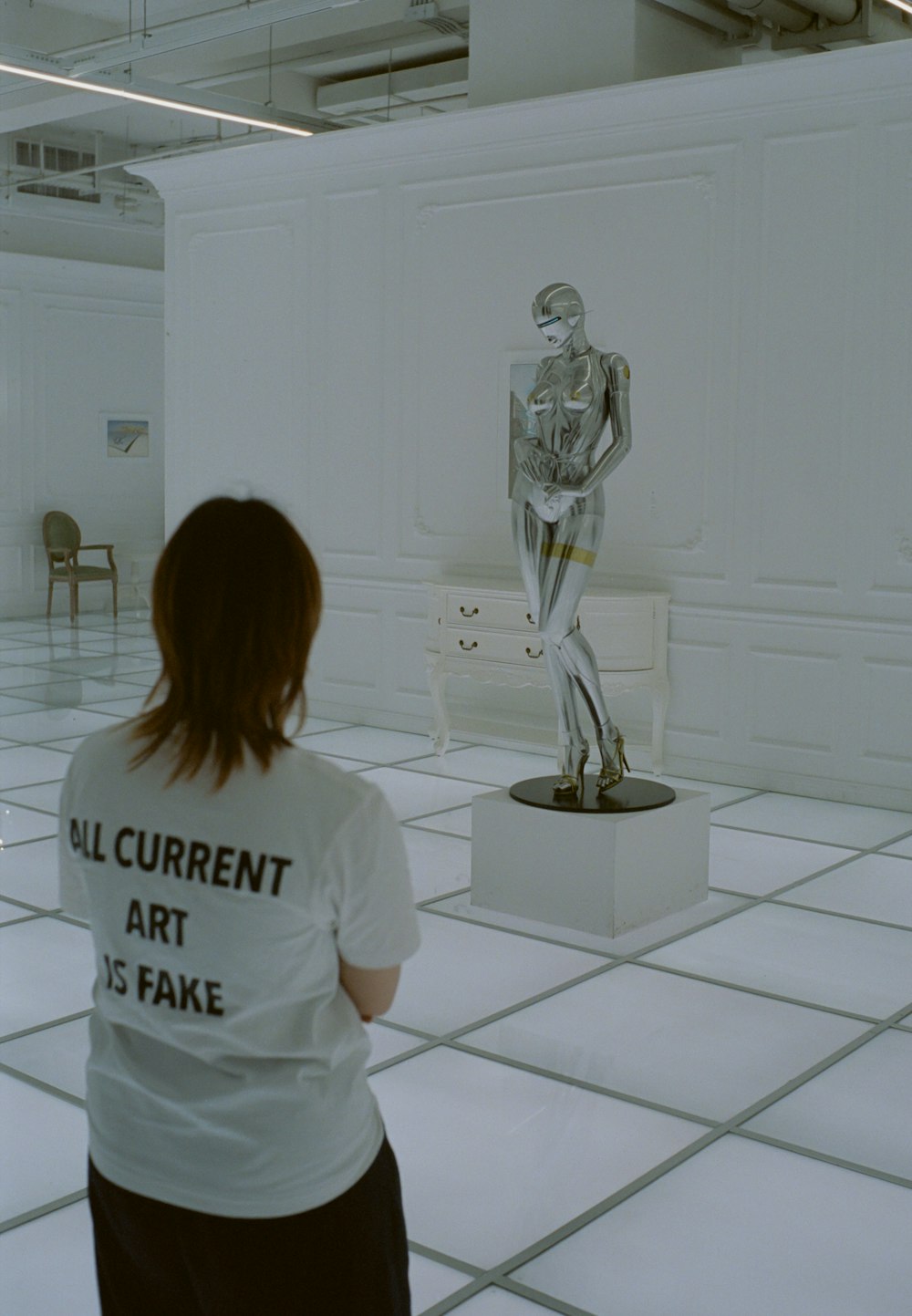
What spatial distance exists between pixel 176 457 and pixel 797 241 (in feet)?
15.0

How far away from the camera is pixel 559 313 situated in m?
4.89

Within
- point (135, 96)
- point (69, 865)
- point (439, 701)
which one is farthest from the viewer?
point (135, 96)

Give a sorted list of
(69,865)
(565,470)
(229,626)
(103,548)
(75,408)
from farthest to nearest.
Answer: (75,408), (103,548), (565,470), (69,865), (229,626)

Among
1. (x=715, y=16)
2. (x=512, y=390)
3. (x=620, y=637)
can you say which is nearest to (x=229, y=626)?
(x=620, y=637)

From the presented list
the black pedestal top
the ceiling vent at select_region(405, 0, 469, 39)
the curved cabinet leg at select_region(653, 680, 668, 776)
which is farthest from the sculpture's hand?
the ceiling vent at select_region(405, 0, 469, 39)

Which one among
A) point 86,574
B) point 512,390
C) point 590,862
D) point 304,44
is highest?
point 304,44

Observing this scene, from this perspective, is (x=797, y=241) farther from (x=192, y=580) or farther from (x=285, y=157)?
(x=192, y=580)

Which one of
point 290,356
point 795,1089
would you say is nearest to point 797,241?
point 290,356

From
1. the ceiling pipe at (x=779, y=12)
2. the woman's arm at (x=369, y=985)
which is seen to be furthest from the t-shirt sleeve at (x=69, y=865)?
the ceiling pipe at (x=779, y=12)

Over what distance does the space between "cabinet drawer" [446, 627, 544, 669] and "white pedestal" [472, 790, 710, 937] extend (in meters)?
2.14

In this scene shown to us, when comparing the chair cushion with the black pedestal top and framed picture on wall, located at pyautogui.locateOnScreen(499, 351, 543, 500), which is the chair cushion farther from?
the black pedestal top

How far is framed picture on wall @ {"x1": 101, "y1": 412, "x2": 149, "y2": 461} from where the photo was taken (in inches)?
594

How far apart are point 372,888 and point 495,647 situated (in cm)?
588

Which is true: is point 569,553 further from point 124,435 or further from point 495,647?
point 124,435
